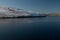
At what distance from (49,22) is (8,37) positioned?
0.90 metres

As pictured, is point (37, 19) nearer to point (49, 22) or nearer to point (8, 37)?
point (49, 22)

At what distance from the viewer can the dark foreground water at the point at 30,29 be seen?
1756 mm

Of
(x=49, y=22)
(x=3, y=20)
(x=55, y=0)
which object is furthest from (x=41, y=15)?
(x=3, y=20)

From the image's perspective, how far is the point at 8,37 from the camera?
1751mm

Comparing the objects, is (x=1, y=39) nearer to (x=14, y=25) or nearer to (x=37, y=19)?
(x=14, y=25)

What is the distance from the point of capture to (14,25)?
1.82 m

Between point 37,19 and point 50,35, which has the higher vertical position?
point 37,19

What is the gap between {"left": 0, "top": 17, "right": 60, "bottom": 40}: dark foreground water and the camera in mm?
1756

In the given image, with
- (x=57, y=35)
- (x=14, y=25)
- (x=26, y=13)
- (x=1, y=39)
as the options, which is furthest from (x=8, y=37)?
(x=57, y=35)

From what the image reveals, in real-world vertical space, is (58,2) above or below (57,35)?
above

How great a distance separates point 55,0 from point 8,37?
1.22 metres

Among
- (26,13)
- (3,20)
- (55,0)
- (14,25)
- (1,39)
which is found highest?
(55,0)

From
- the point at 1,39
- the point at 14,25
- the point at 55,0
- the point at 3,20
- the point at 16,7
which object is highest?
the point at 55,0

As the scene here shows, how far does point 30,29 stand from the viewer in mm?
1815
